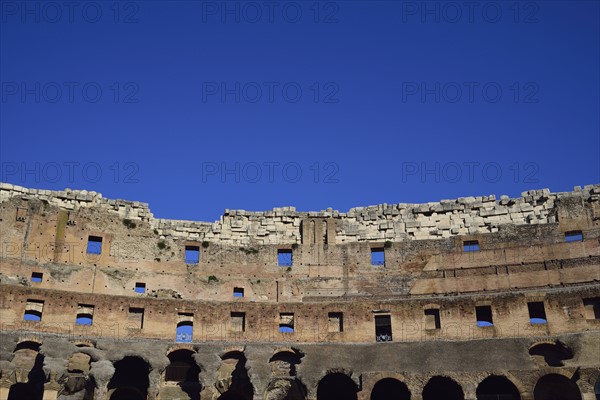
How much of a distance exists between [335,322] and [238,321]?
585 cm

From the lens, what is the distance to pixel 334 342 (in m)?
40.2

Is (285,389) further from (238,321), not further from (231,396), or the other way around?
(238,321)

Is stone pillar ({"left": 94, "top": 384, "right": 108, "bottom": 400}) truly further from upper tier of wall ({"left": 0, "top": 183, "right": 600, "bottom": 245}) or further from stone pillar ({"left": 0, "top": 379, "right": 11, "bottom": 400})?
upper tier of wall ({"left": 0, "top": 183, "right": 600, "bottom": 245})

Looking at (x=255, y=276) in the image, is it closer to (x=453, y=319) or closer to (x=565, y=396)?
(x=453, y=319)

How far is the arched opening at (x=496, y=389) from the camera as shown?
1400 inches

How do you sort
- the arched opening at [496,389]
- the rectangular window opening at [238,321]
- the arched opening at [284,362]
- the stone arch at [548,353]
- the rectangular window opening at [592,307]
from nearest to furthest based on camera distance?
1. the arched opening at [496,389]
2. the stone arch at [548,353]
3. the rectangular window opening at [592,307]
4. the arched opening at [284,362]
5. the rectangular window opening at [238,321]

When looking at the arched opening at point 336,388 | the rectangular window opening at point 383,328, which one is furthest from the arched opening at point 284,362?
the rectangular window opening at point 383,328

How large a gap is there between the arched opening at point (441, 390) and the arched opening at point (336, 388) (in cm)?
399

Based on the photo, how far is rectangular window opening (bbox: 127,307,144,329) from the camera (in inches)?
1590

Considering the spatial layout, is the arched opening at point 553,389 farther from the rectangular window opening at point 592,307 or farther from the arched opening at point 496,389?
the rectangular window opening at point 592,307

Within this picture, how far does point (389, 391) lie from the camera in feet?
123

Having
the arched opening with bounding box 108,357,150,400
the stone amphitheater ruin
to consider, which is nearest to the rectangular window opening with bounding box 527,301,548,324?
the stone amphitheater ruin

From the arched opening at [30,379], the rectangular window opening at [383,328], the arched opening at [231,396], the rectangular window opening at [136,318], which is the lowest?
the arched opening at [231,396]

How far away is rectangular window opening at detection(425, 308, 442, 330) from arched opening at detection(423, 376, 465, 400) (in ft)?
12.2
